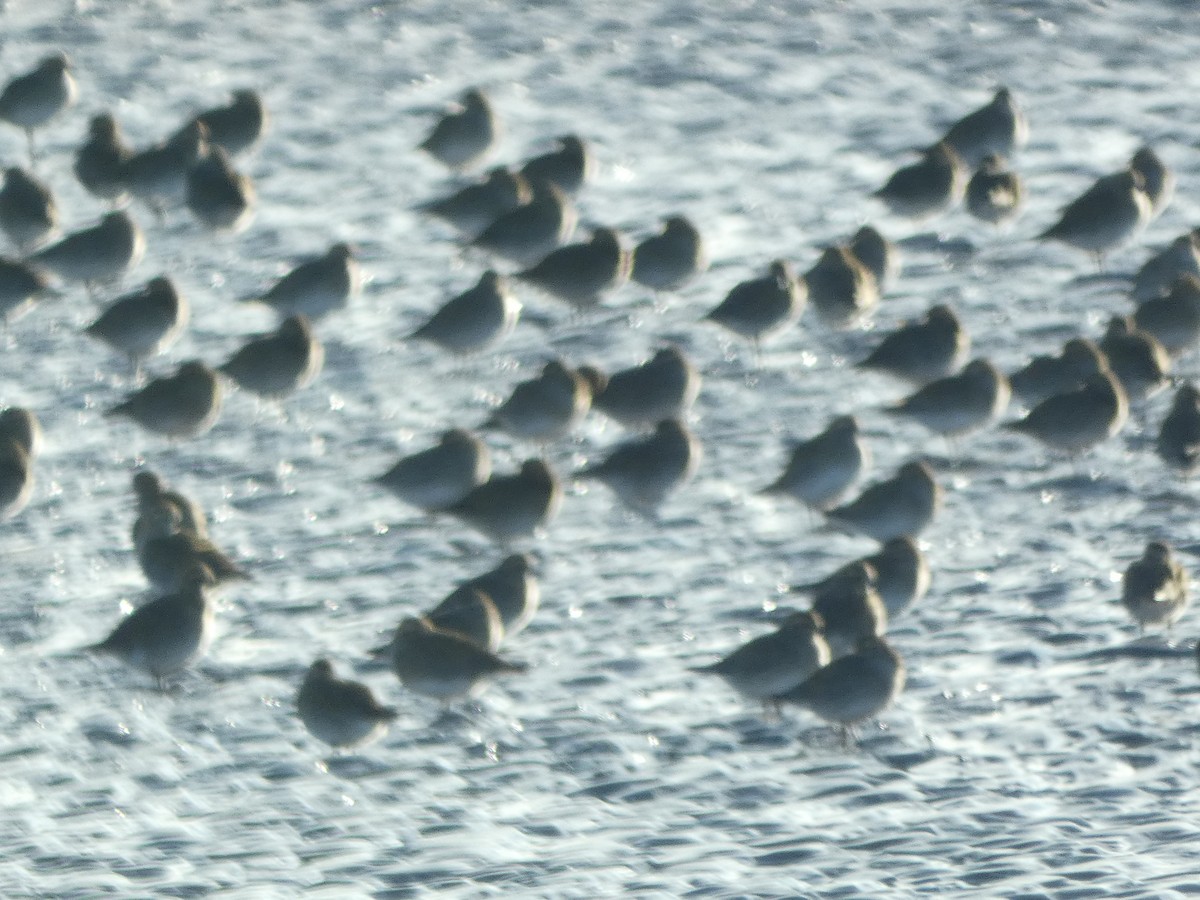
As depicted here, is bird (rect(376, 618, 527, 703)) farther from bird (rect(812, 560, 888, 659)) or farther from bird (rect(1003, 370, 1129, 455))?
bird (rect(1003, 370, 1129, 455))

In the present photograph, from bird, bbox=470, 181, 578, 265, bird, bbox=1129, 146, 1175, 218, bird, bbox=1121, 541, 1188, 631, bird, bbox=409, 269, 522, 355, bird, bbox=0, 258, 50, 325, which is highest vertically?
bird, bbox=1129, 146, 1175, 218

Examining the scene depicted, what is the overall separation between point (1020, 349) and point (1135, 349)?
0.91 meters

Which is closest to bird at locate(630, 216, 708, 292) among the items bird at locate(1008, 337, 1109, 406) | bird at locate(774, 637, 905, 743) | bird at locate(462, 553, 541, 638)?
bird at locate(1008, 337, 1109, 406)

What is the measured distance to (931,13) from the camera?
56.5 ft

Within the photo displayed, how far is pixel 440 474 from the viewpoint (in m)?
10.2

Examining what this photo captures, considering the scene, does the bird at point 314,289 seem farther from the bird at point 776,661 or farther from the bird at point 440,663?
the bird at point 776,661

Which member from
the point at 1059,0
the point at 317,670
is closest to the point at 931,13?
the point at 1059,0

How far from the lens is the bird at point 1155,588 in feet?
30.0

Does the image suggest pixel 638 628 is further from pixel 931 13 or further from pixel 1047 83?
pixel 931 13

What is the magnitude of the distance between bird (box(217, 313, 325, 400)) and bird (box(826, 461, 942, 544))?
2.70 meters

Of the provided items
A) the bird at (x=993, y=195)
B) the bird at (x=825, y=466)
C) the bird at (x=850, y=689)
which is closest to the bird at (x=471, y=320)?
the bird at (x=825, y=466)

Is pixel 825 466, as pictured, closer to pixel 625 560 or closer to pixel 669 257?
pixel 625 560

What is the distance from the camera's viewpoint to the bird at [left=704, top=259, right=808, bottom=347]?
38.2 feet

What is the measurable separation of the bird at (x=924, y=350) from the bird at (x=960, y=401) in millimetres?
456
